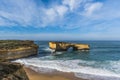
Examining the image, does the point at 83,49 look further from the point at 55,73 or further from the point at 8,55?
the point at 55,73

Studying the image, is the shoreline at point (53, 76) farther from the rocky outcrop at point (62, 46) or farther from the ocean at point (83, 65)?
the rocky outcrop at point (62, 46)

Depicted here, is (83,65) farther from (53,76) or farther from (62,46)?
(62,46)

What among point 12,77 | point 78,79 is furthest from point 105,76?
point 12,77

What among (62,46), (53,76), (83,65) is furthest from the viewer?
(62,46)

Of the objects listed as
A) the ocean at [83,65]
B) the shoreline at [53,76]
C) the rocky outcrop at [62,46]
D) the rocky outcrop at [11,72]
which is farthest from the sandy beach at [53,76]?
the rocky outcrop at [62,46]

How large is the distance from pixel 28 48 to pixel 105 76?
20.3m

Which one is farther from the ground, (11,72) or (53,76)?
(11,72)

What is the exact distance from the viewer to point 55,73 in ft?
65.3

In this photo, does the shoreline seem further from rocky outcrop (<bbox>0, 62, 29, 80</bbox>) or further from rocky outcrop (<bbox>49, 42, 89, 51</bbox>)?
rocky outcrop (<bbox>49, 42, 89, 51</bbox>)

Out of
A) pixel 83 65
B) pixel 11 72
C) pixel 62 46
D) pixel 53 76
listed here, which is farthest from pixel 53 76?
pixel 62 46

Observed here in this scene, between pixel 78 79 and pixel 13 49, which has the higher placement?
pixel 13 49

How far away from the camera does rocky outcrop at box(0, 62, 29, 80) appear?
7391mm

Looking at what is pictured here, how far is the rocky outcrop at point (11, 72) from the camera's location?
7.39 meters

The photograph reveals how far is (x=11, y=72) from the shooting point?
310 inches
